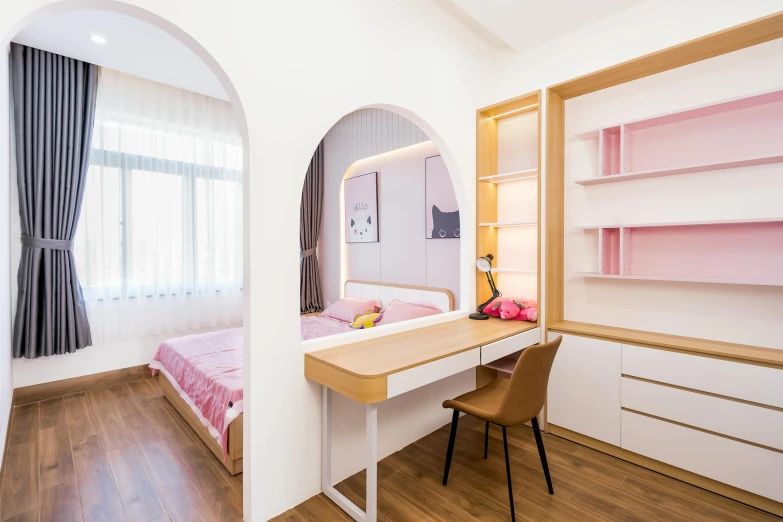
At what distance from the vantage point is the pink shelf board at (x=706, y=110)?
75.7 inches

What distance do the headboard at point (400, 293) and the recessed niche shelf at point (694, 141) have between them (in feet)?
4.73

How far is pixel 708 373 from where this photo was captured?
1.95m

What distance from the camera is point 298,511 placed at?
5.93 feet

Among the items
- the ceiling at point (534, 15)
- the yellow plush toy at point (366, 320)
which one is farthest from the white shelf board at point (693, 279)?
the yellow plush toy at point (366, 320)

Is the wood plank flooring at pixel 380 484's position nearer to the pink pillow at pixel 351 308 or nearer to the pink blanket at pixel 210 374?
the pink blanket at pixel 210 374

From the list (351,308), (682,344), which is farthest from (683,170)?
(351,308)

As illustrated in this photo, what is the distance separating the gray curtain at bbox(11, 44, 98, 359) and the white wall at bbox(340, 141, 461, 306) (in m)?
2.65

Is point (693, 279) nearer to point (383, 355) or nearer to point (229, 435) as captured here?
point (383, 355)

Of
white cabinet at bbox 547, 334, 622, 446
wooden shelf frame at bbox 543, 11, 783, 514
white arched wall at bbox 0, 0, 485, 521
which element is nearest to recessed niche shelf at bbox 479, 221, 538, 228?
wooden shelf frame at bbox 543, 11, 783, 514

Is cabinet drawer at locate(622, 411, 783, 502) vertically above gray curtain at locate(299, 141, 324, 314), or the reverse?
gray curtain at locate(299, 141, 324, 314)

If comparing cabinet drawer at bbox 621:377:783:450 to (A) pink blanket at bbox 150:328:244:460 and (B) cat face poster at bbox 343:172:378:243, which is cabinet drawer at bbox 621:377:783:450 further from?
(B) cat face poster at bbox 343:172:378:243

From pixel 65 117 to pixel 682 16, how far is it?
4.54 m

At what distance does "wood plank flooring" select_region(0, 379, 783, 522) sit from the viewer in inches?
70.5

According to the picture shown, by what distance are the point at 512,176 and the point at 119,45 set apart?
3.23 meters
